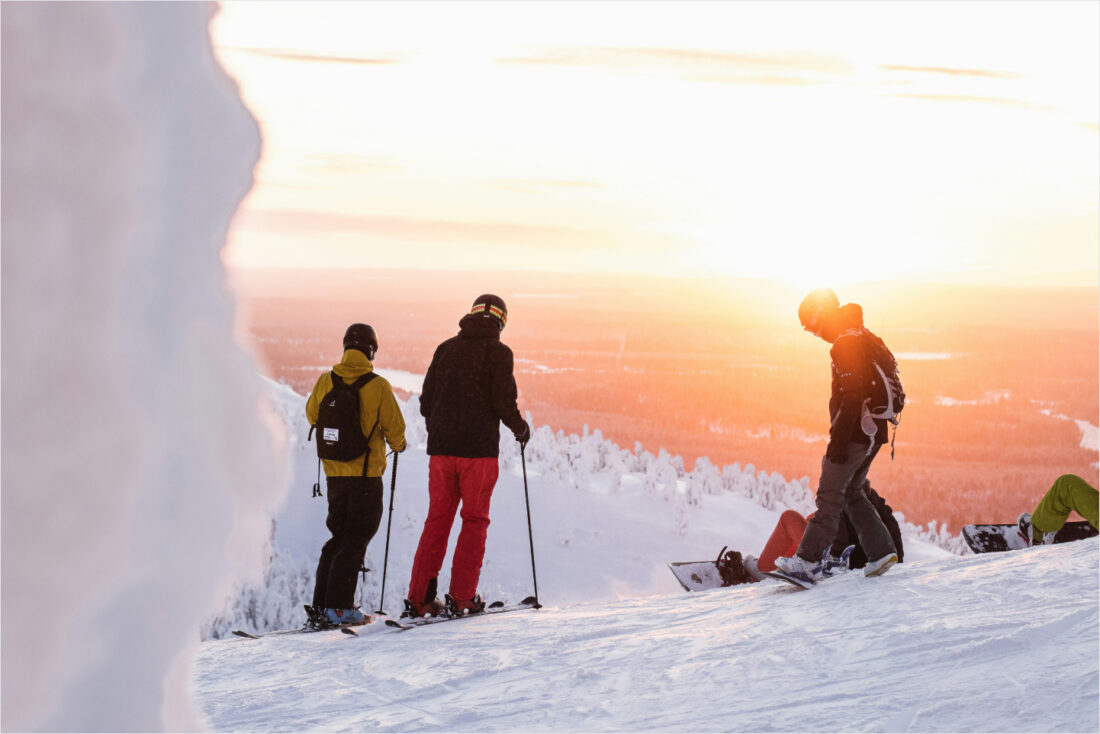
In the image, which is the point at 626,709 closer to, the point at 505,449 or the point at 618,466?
the point at 505,449

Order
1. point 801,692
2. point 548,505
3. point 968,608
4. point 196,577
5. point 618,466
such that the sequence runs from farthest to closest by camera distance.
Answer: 1. point 618,466
2. point 548,505
3. point 968,608
4. point 801,692
5. point 196,577

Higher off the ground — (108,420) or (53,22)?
(53,22)

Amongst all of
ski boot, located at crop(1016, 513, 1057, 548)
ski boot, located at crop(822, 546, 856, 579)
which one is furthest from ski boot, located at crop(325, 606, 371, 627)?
ski boot, located at crop(1016, 513, 1057, 548)

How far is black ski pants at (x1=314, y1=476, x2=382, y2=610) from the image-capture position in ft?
23.1

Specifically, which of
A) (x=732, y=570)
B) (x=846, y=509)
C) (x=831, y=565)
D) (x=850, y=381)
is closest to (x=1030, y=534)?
(x=732, y=570)

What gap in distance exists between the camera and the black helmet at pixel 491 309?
683cm

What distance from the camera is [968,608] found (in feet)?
19.1

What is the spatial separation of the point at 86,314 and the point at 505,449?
81.4 ft

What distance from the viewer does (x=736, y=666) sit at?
531 cm

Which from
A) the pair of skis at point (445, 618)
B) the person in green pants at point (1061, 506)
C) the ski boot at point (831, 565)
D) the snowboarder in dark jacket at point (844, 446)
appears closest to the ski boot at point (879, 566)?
the snowboarder in dark jacket at point (844, 446)

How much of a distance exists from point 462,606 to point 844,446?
287 cm

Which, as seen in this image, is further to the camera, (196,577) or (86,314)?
(196,577)

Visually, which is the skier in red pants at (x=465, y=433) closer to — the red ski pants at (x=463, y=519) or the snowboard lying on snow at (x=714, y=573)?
the red ski pants at (x=463, y=519)

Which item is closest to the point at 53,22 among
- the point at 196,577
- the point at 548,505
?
the point at 196,577
